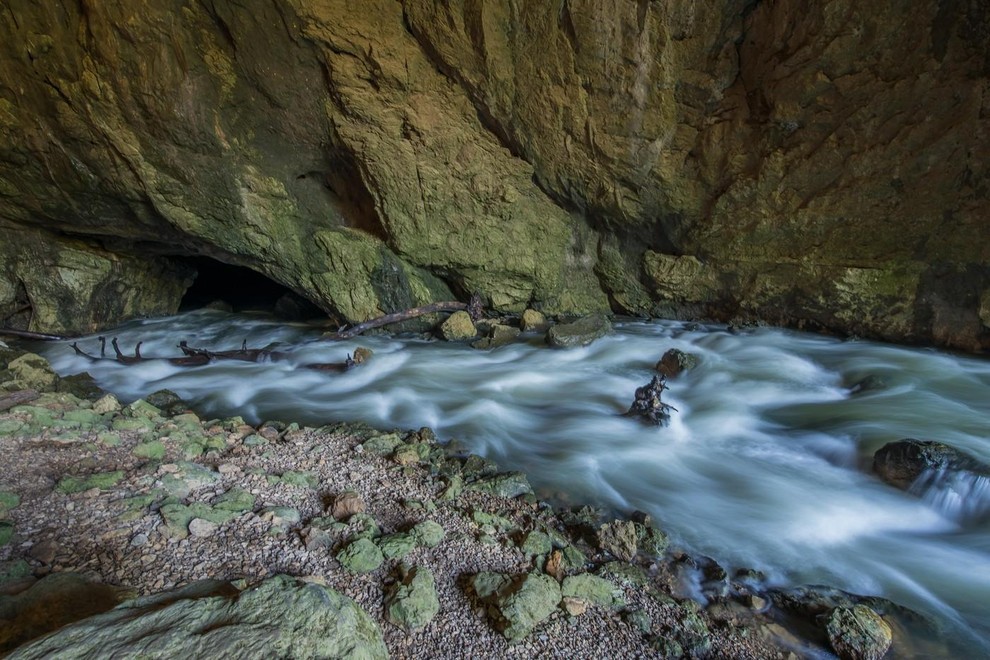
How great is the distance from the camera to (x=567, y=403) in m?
4.59

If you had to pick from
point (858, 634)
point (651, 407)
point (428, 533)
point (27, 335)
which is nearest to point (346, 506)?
point (428, 533)

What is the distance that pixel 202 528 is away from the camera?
6.68 ft

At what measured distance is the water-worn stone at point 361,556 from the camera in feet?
6.41

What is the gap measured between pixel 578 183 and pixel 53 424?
6.34 m

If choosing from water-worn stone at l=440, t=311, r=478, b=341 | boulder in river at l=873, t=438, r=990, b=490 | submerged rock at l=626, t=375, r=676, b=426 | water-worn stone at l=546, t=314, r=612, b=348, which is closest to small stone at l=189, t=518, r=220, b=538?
submerged rock at l=626, t=375, r=676, b=426

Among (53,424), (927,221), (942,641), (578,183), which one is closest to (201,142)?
(53,424)

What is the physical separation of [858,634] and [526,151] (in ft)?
21.0

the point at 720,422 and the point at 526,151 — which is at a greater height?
the point at 526,151

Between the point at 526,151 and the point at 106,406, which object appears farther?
the point at 526,151

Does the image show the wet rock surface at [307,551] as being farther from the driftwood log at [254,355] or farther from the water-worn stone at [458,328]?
the water-worn stone at [458,328]

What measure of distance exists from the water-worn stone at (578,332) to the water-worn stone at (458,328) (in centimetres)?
122

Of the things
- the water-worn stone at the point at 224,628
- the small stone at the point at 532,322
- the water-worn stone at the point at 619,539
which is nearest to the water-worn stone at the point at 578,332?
the small stone at the point at 532,322

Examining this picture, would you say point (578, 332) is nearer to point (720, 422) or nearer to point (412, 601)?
point (720, 422)

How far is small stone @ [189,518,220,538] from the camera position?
2010 millimetres
